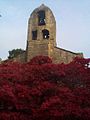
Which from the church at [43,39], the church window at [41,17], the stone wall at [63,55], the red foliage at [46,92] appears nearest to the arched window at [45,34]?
the church at [43,39]

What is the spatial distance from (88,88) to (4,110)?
176 inches

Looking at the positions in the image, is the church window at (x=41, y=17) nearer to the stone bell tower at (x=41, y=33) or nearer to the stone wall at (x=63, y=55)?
the stone bell tower at (x=41, y=33)

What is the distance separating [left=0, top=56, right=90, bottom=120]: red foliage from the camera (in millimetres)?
18953

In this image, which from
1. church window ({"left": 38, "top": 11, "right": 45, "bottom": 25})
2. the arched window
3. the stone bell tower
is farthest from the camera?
church window ({"left": 38, "top": 11, "right": 45, "bottom": 25})

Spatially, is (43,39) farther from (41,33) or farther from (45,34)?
(45,34)

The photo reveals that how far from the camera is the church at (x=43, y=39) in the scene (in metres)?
39.4

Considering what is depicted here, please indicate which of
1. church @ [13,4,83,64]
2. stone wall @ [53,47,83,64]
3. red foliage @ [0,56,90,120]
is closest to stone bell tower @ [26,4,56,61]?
church @ [13,4,83,64]

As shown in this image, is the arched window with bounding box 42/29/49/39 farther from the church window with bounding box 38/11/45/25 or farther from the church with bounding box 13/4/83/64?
the church window with bounding box 38/11/45/25

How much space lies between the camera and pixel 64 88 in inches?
811

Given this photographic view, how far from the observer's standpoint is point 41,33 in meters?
40.3

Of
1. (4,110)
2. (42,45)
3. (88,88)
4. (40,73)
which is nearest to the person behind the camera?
(4,110)

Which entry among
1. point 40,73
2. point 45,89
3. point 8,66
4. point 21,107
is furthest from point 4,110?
point 8,66

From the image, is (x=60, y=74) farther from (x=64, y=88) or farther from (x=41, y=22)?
(x=41, y=22)

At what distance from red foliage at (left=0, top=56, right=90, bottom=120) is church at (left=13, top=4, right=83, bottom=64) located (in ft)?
49.9
